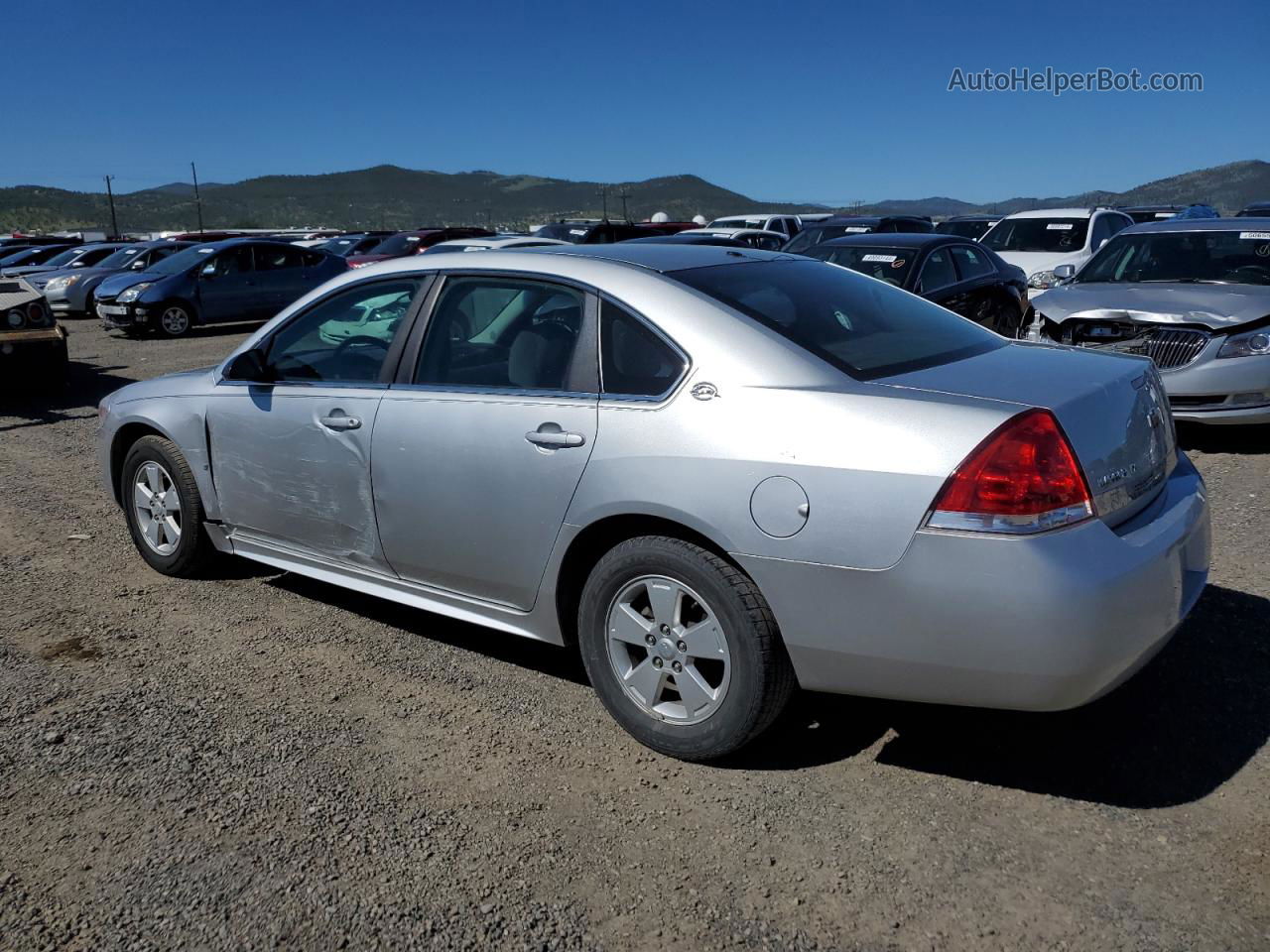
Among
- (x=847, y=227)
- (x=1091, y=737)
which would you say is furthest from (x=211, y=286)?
(x=1091, y=737)

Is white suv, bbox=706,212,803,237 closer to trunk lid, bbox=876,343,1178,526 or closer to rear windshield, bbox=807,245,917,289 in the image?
rear windshield, bbox=807,245,917,289

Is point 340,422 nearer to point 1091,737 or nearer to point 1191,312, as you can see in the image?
point 1091,737

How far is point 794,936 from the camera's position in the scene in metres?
2.56

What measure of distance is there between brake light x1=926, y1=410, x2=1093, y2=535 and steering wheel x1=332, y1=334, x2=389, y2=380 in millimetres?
2274

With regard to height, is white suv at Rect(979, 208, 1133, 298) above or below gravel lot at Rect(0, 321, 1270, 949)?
above

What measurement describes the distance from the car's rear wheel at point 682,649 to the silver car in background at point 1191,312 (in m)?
4.89

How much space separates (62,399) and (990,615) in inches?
438

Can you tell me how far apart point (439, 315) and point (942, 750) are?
232 centimetres

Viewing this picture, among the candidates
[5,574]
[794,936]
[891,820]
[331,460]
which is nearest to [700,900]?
[794,936]

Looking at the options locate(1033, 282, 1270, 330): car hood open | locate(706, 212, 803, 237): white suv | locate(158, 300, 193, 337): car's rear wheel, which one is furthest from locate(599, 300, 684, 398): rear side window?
locate(706, 212, 803, 237): white suv

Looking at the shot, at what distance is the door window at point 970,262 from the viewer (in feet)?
33.6

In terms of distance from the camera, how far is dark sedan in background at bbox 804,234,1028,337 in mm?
9789

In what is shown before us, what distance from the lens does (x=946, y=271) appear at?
1005 centimetres

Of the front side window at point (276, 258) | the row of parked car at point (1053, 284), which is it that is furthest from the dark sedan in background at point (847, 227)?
the front side window at point (276, 258)
